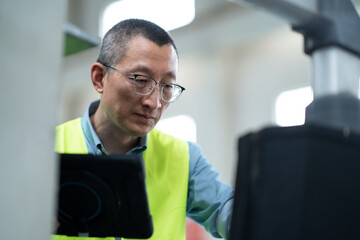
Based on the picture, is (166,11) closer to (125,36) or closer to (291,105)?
(291,105)

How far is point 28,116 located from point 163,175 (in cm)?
112

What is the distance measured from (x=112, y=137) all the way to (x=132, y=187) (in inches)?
28.5

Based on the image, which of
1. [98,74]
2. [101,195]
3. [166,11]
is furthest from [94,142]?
[166,11]

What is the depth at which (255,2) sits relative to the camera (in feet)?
3.23

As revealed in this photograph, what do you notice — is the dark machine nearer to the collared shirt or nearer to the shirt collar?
the collared shirt

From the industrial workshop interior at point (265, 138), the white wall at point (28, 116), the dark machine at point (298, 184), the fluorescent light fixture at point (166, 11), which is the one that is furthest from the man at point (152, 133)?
the fluorescent light fixture at point (166, 11)

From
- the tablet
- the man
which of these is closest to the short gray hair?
the man

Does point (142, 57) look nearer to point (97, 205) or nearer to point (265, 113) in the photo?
point (97, 205)

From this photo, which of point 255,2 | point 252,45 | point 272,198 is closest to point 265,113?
point 252,45

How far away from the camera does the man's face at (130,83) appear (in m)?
1.45

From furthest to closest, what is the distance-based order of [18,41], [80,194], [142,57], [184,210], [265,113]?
[265,113], [184,210], [142,57], [80,194], [18,41]

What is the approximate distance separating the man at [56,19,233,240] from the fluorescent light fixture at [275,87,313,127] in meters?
3.73

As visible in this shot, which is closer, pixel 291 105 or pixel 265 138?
pixel 265 138

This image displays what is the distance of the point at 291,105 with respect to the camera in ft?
17.6
